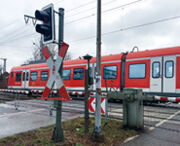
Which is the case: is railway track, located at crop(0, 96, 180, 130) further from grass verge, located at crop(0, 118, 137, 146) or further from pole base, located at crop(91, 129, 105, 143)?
pole base, located at crop(91, 129, 105, 143)

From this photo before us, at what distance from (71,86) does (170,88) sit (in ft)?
27.7

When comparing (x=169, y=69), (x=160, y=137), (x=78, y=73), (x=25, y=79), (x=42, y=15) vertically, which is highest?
(x=42, y=15)

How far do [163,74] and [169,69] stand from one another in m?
0.45

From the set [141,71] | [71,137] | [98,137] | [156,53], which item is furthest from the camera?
[141,71]

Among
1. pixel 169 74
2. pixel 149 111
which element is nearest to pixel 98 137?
pixel 149 111

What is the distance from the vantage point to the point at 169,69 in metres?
10.7

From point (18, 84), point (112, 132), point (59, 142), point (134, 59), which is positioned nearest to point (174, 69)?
point (134, 59)

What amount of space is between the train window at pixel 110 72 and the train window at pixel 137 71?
1.29 m

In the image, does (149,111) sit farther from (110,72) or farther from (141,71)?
(110,72)

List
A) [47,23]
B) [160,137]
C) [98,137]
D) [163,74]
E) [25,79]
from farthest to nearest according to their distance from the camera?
[25,79] → [163,74] → [160,137] → [98,137] → [47,23]

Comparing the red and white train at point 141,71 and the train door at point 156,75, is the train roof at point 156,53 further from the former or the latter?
the train door at point 156,75

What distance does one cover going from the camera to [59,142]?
439 cm

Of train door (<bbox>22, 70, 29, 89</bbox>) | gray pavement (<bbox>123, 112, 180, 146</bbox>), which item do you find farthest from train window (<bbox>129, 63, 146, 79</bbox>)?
train door (<bbox>22, 70, 29, 89</bbox>)

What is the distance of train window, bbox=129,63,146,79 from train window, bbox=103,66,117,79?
129 cm
